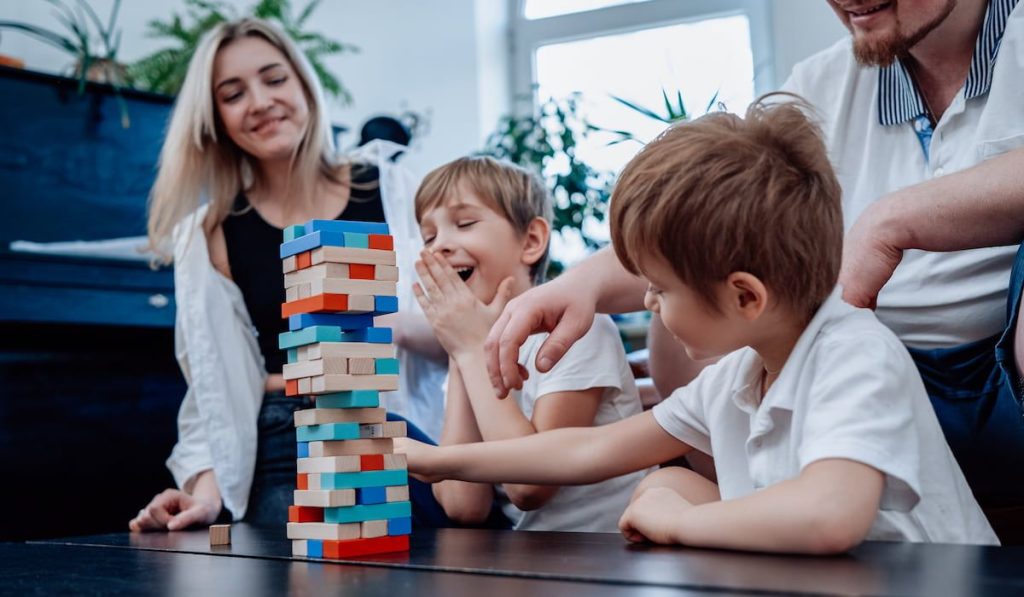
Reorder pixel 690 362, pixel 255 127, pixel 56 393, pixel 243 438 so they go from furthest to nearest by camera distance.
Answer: pixel 56 393
pixel 255 127
pixel 243 438
pixel 690 362

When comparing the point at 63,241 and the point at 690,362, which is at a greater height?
the point at 63,241

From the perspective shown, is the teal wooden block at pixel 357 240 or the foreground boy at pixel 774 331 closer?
the foreground boy at pixel 774 331

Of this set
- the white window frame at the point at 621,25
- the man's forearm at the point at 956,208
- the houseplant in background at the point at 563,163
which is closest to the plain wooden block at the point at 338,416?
the man's forearm at the point at 956,208

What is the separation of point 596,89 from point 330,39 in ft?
3.37

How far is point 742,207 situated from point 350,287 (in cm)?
36

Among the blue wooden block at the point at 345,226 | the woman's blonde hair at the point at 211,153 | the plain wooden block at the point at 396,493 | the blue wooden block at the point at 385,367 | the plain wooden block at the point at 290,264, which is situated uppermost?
the woman's blonde hair at the point at 211,153

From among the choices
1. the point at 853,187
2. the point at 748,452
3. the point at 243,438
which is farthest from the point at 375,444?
the point at 243,438

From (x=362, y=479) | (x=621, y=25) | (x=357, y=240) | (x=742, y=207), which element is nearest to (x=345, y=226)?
(x=357, y=240)

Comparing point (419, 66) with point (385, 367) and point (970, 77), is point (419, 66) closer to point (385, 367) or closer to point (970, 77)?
point (970, 77)

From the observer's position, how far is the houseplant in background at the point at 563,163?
345 centimetres

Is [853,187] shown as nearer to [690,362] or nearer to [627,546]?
[690,362]

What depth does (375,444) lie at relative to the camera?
1.00 meters

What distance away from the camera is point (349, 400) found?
0.98 metres

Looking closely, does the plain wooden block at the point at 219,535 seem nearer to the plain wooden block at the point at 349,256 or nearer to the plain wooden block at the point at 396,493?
the plain wooden block at the point at 396,493
